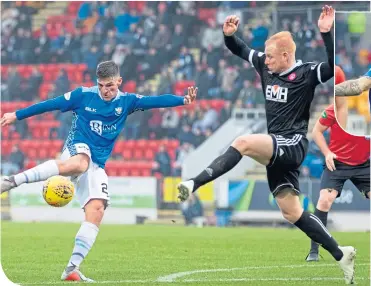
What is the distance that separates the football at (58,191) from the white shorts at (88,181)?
18 centimetres

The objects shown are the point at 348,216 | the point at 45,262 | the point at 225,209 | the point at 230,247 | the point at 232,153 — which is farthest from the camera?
the point at 225,209

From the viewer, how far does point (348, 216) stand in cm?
2069

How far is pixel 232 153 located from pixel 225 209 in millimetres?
14133

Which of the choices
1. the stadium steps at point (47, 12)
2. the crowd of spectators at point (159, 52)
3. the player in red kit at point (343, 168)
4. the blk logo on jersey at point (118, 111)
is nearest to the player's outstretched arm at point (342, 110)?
the blk logo on jersey at point (118, 111)

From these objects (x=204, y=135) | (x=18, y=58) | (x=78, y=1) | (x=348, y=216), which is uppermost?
(x=78, y=1)

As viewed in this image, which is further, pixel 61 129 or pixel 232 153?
pixel 61 129

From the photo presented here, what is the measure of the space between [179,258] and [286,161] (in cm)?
387

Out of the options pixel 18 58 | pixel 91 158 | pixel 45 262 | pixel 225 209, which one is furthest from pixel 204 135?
pixel 91 158

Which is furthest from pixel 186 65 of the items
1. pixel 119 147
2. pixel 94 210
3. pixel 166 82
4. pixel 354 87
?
pixel 354 87

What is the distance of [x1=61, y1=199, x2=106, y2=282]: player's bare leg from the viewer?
895cm

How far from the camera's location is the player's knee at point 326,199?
12.1 m

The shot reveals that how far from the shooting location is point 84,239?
906 centimetres

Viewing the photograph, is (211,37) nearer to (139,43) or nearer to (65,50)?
(139,43)

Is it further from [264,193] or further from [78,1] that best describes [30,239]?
[78,1]
